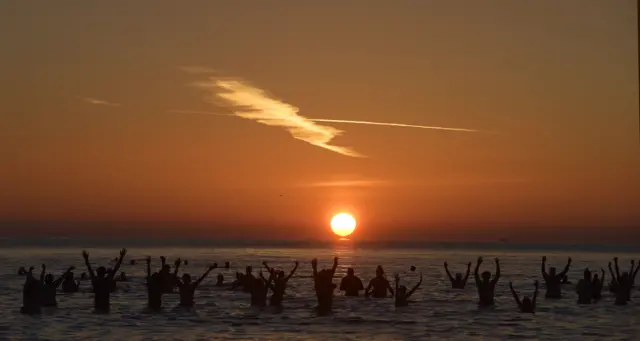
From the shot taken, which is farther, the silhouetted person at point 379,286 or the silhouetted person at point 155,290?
the silhouetted person at point 379,286

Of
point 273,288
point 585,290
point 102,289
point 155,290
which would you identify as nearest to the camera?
point 102,289

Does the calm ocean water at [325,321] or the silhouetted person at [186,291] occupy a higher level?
the silhouetted person at [186,291]

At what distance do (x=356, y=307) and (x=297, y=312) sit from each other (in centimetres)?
309

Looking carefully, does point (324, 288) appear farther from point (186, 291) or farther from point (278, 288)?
point (186, 291)

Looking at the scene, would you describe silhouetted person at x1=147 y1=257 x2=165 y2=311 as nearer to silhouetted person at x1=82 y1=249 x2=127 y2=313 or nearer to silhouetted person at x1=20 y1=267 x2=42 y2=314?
silhouetted person at x1=82 y1=249 x2=127 y2=313

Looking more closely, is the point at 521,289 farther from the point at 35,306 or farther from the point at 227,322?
the point at 35,306

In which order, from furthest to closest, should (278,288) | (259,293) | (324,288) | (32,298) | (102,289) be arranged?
1. (259,293)
2. (278,288)
3. (102,289)
4. (324,288)
5. (32,298)

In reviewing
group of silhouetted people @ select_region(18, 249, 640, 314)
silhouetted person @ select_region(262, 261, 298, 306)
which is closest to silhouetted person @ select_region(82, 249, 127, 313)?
group of silhouetted people @ select_region(18, 249, 640, 314)

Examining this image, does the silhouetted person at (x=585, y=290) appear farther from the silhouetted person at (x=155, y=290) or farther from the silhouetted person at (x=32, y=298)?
the silhouetted person at (x=32, y=298)

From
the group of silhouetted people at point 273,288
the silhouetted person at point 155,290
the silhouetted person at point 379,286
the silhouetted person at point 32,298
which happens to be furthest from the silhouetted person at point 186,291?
the silhouetted person at point 379,286

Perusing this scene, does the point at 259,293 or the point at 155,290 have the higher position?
the point at 155,290

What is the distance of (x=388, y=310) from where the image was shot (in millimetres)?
34000

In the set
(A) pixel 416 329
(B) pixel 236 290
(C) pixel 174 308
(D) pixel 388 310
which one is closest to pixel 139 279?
(B) pixel 236 290

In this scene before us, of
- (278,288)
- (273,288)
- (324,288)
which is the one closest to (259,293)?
(273,288)
